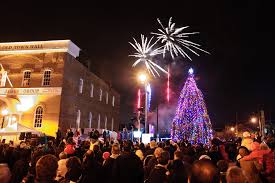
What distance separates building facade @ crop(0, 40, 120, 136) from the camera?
29.5 m

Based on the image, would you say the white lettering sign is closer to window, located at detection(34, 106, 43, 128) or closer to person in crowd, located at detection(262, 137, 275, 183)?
window, located at detection(34, 106, 43, 128)

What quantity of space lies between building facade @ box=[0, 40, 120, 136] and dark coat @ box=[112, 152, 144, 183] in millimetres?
24579

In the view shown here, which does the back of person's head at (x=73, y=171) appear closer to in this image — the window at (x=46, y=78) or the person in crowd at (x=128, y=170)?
the person in crowd at (x=128, y=170)

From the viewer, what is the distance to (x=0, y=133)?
22188 millimetres

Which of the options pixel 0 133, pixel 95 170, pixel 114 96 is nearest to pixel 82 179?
pixel 95 170

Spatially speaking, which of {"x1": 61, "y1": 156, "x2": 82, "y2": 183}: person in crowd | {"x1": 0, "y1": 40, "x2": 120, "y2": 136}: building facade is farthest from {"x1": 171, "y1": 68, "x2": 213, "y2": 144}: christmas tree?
{"x1": 61, "y1": 156, "x2": 82, "y2": 183}: person in crowd

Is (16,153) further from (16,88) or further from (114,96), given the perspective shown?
(114,96)

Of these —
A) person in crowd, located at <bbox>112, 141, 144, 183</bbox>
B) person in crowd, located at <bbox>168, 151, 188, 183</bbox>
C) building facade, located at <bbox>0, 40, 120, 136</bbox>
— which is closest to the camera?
person in crowd, located at <bbox>112, 141, 144, 183</bbox>

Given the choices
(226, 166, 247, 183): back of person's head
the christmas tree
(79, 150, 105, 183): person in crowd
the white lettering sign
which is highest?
the white lettering sign

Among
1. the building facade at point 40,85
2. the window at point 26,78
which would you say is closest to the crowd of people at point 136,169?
the building facade at point 40,85

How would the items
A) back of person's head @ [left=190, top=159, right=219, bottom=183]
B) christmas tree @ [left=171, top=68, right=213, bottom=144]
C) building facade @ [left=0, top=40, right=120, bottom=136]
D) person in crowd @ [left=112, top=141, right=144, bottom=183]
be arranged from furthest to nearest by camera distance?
building facade @ [left=0, top=40, right=120, bottom=136] < christmas tree @ [left=171, top=68, right=213, bottom=144] < person in crowd @ [left=112, top=141, right=144, bottom=183] < back of person's head @ [left=190, top=159, right=219, bottom=183]

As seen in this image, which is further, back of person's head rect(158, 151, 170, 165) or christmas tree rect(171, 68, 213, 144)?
christmas tree rect(171, 68, 213, 144)

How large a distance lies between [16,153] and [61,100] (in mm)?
20887

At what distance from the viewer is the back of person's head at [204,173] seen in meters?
3.45
